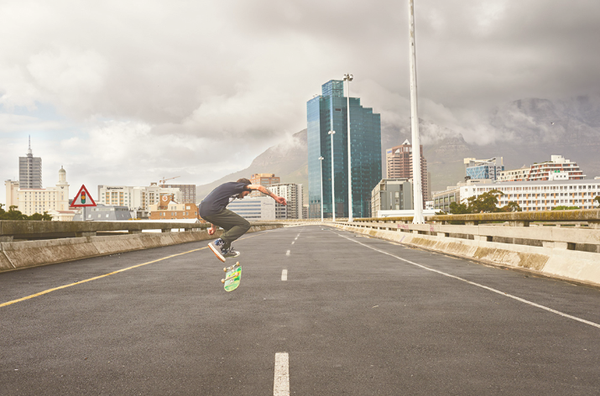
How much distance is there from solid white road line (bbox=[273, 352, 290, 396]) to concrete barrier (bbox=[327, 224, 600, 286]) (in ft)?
24.1

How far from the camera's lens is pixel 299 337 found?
5.15 m

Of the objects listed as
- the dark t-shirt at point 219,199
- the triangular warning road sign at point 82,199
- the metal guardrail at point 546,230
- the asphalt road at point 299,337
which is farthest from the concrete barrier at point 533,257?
the triangular warning road sign at point 82,199

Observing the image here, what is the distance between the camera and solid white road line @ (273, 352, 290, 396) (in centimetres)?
360

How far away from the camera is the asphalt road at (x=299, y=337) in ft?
12.5

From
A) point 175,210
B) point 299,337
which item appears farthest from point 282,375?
point 175,210

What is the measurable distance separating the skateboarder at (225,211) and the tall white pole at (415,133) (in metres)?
16.4

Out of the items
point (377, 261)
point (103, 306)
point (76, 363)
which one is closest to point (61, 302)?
point (103, 306)

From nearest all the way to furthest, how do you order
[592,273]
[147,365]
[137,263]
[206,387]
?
[206,387] < [147,365] < [592,273] < [137,263]

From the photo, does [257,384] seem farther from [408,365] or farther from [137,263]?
[137,263]

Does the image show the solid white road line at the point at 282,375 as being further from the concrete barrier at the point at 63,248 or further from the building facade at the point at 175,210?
the building facade at the point at 175,210

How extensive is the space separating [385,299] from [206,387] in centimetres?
433

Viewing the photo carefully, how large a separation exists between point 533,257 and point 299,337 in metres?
8.51

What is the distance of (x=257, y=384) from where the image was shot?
375 cm

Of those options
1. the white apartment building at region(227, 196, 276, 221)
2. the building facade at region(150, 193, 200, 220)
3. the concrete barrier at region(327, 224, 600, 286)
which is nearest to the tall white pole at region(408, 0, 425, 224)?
the concrete barrier at region(327, 224, 600, 286)
